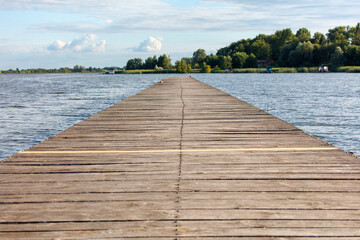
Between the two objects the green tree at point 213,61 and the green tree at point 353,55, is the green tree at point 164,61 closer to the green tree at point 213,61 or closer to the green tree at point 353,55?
the green tree at point 213,61

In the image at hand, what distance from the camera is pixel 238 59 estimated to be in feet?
363

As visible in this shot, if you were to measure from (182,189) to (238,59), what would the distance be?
111m

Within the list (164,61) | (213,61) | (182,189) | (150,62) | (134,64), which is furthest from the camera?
(134,64)

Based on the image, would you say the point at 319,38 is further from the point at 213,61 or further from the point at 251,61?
the point at 213,61

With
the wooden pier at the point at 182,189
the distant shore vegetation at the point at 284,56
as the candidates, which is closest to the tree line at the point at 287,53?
the distant shore vegetation at the point at 284,56

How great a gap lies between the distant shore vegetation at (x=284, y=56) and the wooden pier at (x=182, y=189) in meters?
80.1

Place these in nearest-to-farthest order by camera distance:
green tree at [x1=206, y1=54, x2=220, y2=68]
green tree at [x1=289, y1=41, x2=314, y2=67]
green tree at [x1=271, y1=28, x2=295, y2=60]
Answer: green tree at [x1=289, y1=41, x2=314, y2=67] < green tree at [x1=206, y1=54, x2=220, y2=68] < green tree at [x1=271, y1=28, x2=295, y2=60]

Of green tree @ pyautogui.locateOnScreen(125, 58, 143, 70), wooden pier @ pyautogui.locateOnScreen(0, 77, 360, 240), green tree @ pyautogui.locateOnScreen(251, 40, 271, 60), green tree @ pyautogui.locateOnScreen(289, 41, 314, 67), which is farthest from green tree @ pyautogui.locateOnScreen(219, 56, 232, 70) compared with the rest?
wooden pier @ pyautogui.locateOnScreen(0, 77, 360, 240)

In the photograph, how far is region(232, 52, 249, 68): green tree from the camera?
361ft

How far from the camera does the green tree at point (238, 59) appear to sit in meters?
110

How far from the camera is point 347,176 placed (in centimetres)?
351

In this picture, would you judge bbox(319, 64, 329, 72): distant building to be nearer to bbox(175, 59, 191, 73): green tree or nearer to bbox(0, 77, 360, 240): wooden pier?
bbox(175, 59, 191, 73): green tree

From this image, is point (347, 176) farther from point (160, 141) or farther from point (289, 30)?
point (289, 30)

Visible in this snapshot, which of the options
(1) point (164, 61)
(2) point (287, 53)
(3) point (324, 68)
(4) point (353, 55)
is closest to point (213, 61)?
(1) point (164, 61)
